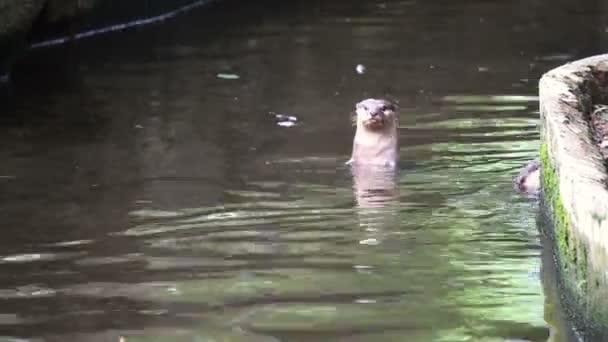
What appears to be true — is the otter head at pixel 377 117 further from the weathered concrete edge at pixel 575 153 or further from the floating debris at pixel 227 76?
the floating debris at pixel 227 76

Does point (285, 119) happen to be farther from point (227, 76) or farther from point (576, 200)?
point (576, 200)

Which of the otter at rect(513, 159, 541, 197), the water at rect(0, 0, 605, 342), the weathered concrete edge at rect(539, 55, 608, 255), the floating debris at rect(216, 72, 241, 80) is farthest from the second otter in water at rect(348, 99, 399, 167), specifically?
the floating debris at rect(216, 72, 241, 80)

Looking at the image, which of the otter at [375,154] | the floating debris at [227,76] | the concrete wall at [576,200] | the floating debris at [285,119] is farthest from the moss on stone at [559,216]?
the floating debris at [227,76]

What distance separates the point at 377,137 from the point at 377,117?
0.14 m

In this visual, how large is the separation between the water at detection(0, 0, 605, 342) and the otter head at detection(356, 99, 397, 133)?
303mm

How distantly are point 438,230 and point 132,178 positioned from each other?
2.45 metres

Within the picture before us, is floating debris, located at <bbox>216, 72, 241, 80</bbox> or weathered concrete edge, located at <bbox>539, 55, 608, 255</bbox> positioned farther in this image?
floating debris, located at <bbox>216, 72, 241, 80</bbox>

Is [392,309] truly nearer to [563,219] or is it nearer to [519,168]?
[563,219]

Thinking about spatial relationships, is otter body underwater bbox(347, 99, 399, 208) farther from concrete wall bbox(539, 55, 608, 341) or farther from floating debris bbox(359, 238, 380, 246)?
concrete wall bbox(539, 55, 608, 341)

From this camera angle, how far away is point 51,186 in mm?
7934

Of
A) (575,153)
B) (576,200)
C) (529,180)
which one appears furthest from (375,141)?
(576,200)

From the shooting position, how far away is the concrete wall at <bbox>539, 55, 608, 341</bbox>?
410 cm

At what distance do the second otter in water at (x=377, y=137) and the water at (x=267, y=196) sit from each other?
0.52ft

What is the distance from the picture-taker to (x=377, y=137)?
860cm
